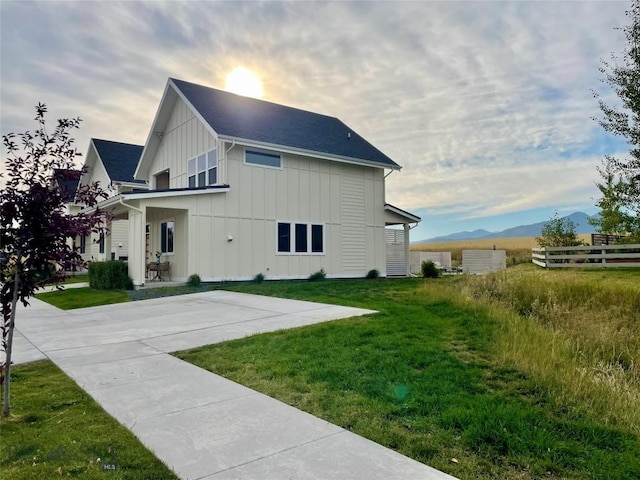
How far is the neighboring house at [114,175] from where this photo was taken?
2408 centimetres

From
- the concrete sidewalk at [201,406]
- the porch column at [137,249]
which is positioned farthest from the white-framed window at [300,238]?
the concrete sidewalk at [201,406]

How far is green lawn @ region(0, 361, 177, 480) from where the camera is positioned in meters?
2.80

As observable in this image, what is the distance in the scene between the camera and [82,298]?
43.3 feet

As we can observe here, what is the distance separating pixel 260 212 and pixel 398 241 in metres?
7.97

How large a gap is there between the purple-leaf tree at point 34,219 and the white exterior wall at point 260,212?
1035cm

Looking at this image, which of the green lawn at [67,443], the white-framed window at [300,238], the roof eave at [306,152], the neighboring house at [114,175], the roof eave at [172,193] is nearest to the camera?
the green lawn at [67,443]

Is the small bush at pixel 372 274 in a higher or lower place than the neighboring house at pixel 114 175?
lower

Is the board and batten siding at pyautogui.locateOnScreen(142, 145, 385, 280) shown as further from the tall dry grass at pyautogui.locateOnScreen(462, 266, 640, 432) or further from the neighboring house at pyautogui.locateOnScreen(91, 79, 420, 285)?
the tall dry grass at pyautogui.locateOnScreen(462, 266, 640, 432)

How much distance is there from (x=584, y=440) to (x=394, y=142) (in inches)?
770

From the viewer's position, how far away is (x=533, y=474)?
2.69m

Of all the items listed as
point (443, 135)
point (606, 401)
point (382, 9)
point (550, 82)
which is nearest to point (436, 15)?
point (382, 9)

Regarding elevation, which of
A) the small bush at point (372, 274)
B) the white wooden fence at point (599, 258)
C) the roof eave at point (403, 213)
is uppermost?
the roof eave at point (403, 213)

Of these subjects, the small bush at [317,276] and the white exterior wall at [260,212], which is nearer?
the white exterior wall at [260,212]

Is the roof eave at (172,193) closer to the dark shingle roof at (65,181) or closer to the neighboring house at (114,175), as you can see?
the dark shingle roof at (65,181)
